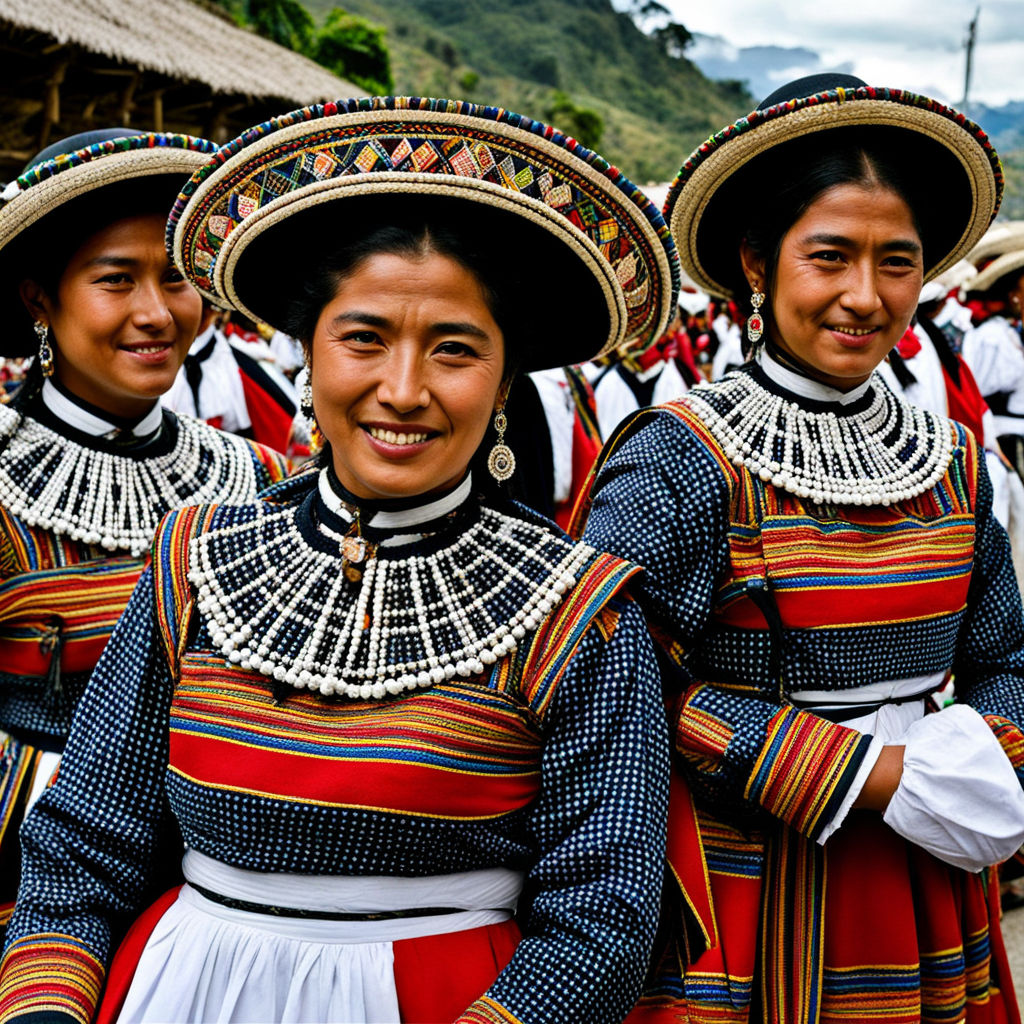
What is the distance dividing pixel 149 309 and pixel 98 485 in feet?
1.30

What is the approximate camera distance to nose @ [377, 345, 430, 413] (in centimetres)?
149

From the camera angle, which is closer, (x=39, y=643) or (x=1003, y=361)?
(x=39, y=643)

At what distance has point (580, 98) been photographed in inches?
2995

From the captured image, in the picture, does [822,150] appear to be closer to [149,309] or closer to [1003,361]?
[149,309]

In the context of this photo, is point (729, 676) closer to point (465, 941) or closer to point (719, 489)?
point (719, 489)

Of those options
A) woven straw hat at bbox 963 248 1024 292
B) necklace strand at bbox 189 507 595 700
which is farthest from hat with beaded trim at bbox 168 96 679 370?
woven straw hat at bbox 963 248 1024 292

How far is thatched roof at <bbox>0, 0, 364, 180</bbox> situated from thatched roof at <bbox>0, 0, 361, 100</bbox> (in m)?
0.02

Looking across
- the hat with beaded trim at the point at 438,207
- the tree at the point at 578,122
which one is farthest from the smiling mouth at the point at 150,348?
the tree at the point at 578,122

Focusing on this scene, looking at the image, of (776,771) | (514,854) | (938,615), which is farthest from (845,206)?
(514,854)

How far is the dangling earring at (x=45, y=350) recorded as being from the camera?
2.32 meters

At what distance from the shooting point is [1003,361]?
628 cm

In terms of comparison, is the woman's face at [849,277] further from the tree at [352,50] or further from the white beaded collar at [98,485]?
the tree at [352,50]

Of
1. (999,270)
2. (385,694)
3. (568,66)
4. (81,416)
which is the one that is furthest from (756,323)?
(568,66)

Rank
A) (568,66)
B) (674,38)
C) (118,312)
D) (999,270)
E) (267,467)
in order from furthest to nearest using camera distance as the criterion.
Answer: (674,38), (568,66), (999,270), (267,467), (118,312)
